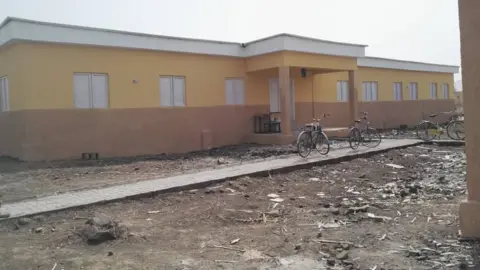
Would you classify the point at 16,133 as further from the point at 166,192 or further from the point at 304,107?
the point at 304,107

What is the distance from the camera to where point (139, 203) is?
25.8 ft

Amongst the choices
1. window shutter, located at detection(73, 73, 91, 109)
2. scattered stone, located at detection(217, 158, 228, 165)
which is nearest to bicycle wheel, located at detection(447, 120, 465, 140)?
scattered stone, located at detection(217, 158, 228, 165)

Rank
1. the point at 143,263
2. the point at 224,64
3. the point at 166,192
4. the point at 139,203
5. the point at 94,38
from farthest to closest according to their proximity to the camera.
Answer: the point at 224,64 < the point at 94,38 < the point at 166,192 < the point at 139,203 < the point at 143,263

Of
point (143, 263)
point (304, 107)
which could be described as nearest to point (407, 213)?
point (143, 263)

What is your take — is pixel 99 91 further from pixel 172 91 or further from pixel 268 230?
pixel 268 230

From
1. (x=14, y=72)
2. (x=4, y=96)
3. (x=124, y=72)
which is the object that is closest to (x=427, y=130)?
(x=124, y=72)

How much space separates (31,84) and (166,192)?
744cm

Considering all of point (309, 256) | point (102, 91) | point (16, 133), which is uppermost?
point (102, 91)

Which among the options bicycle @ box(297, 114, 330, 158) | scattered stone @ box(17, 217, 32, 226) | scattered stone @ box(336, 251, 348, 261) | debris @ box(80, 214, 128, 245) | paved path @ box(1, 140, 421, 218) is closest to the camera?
scattered stone @ box(336, 251, 348, 261)

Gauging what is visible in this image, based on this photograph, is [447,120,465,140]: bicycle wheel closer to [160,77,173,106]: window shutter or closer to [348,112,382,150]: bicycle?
[348,112,382,150]: bicycle

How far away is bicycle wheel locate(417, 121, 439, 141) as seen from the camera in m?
18.0

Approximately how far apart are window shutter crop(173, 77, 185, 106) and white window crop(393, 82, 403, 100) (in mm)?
15178

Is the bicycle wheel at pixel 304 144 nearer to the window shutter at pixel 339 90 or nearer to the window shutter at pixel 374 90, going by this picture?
the window shutter at pixel 339 90

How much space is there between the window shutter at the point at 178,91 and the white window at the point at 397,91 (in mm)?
15178
